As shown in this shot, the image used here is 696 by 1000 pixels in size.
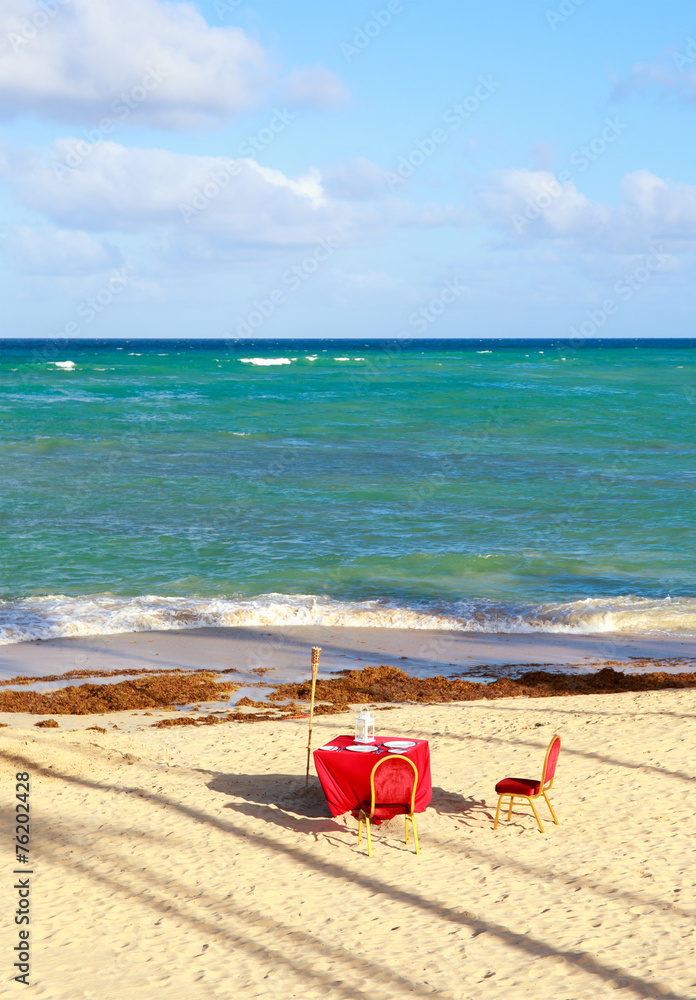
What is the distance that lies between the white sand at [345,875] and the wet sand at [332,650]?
3264 millimetres

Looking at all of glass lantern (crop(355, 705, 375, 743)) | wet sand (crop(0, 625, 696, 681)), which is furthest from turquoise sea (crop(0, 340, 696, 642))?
glass lantern (crop(355, 705, 375, 743))

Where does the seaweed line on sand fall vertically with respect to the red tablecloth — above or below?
below

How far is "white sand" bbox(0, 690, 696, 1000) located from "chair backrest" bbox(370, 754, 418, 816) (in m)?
0.43

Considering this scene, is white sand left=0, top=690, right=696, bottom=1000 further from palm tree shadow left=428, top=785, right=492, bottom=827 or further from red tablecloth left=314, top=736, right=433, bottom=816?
red tablecloth left=314, top=736, right=433, bottom=816

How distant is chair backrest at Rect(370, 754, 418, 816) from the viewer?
786 centimetres

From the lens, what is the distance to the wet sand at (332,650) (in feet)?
46.6

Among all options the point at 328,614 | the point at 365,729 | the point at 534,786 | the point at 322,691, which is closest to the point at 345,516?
the point at 328,614

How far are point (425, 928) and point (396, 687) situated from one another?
6494 millimetres

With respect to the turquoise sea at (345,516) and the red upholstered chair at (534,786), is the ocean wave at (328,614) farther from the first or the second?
the red upholstered chair at (534,786)

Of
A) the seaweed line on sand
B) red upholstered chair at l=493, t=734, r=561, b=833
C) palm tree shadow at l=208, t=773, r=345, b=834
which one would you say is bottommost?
the seaweed line on sand

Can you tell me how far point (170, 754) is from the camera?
33.4 ft

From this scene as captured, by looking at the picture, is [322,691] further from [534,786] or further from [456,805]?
[534,786]

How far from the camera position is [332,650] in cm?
1503

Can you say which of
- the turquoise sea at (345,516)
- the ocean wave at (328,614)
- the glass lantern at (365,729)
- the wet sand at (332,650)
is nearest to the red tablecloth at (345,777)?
the glass lantern at (365,729)
